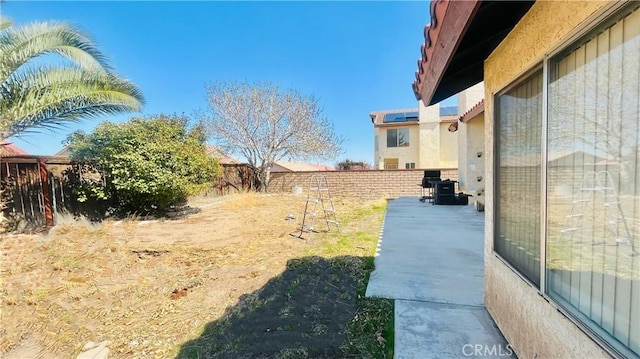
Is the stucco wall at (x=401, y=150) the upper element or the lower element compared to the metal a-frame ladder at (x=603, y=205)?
upper

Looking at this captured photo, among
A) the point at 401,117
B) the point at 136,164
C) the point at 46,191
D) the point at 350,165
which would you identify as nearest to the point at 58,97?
the point at 136,164

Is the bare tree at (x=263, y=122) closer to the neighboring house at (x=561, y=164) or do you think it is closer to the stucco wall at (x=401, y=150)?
the stucco wall at (x=401, y=150)

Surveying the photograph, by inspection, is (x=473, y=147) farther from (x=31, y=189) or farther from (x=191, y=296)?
(x=31, y=189)

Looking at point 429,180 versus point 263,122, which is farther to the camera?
point 263,122

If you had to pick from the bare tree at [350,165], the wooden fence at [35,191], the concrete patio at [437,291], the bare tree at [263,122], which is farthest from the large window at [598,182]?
the bare tree at [350,165]

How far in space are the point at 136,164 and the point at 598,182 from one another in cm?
937

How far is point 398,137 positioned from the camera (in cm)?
2103

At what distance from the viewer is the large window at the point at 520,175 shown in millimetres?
1811

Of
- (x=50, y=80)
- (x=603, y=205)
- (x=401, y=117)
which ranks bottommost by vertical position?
(x=603, y=205)

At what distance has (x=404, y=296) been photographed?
3.17 metres

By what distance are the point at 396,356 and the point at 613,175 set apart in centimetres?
191

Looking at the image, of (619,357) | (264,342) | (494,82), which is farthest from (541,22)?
(264,342)

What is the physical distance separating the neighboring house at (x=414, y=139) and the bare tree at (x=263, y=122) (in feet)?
22.1

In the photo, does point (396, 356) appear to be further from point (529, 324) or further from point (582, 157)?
point (582, 157)
